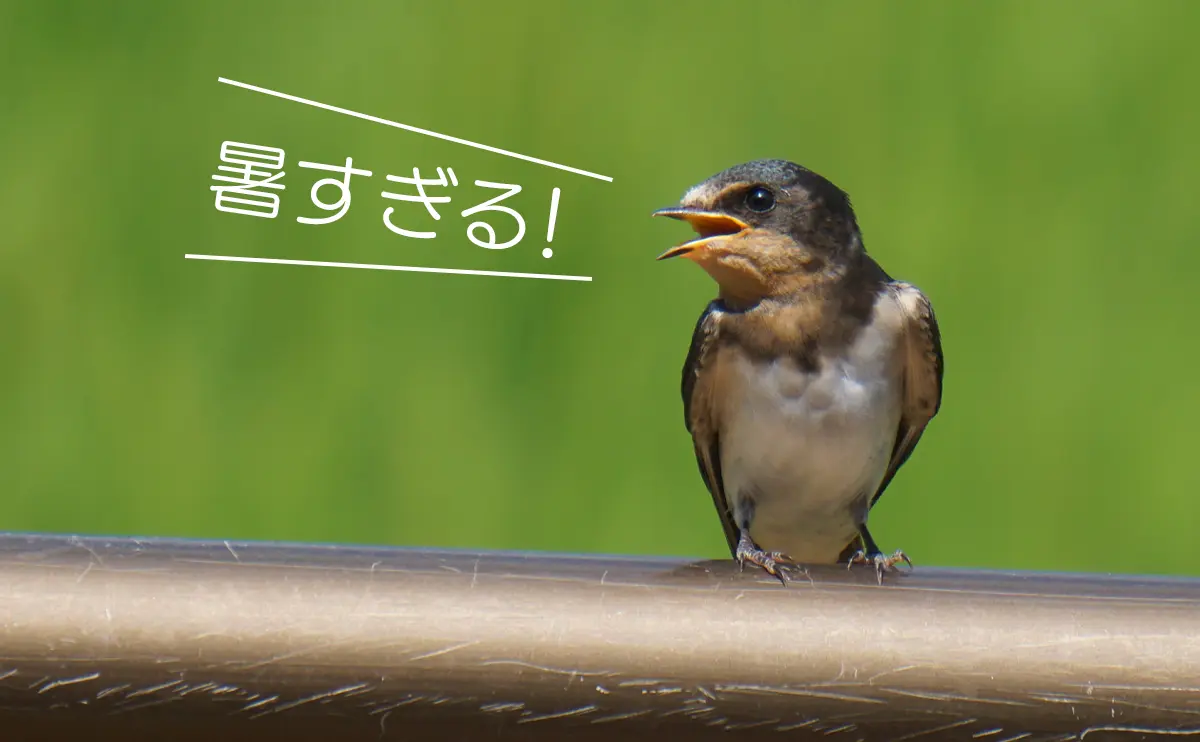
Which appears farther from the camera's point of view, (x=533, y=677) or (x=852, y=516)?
(x=852, y=516)

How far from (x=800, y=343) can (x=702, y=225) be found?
0.18 m

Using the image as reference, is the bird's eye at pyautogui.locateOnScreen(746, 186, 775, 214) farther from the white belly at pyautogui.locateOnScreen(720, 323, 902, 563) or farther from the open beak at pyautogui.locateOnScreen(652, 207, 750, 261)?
the white belly at pyautogui.locateOnScreen(720, 323, 902, 563)

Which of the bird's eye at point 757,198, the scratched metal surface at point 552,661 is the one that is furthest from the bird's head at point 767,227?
the scratched metal surface at point 552,661

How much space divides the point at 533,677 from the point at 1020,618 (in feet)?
0.77

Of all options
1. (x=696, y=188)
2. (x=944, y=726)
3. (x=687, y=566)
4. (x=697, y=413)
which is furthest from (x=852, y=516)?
(x=944, y=726)

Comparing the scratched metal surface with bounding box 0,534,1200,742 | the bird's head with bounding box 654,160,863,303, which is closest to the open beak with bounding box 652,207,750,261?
the bird's head with bounding box 654,160,863,303

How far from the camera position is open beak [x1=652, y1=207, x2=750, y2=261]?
1.64 metres

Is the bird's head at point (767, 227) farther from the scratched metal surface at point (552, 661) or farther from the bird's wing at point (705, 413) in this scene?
the scratched metal surface at point (552, 661)

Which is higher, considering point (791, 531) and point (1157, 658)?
point (1157, 658)

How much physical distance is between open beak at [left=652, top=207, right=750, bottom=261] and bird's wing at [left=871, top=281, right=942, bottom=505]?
0.22m

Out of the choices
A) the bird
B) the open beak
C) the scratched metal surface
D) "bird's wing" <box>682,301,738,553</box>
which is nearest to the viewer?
the scratched metal surface

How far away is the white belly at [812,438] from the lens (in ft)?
5.88

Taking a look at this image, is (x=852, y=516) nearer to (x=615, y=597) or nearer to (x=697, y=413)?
(x=697, y=413)

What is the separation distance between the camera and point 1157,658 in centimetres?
73
